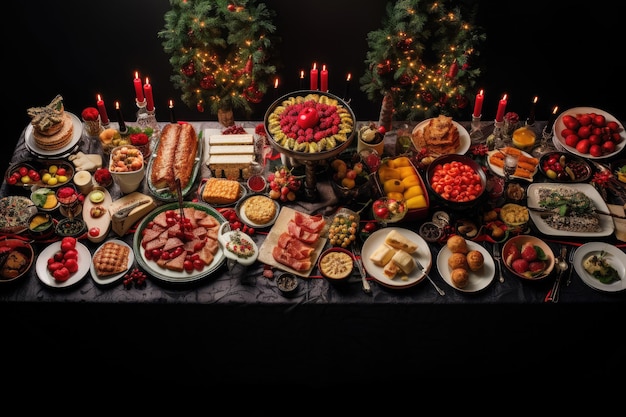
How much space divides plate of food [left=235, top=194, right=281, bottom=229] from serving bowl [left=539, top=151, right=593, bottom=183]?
7.60 ft

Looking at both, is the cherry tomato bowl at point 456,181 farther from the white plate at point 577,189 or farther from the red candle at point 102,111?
the red candle at point 102,111

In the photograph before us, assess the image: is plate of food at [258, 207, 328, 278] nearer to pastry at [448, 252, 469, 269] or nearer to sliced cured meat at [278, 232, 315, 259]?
sliced cured meat at [278, 232, 315, 259]

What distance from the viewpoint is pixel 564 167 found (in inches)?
174

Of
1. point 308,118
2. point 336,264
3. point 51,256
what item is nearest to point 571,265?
point 336,264

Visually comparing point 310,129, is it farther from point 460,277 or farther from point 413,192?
point 460,277

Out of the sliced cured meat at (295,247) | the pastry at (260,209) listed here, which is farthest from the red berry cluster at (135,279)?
the sliced cured meat at (295,247)

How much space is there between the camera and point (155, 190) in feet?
13.8

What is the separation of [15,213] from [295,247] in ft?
7.08

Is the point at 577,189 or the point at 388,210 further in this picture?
the point at 577,189

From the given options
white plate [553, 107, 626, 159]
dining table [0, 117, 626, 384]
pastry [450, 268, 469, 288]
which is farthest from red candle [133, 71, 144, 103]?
white plate [553, 107, 626, 159]

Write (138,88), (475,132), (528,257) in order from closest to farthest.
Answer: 1. (528,257)
2. (138,88)
3. (475,132)

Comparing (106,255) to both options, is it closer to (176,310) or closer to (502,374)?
(176,310)

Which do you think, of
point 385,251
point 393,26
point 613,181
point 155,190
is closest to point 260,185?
point 155,190

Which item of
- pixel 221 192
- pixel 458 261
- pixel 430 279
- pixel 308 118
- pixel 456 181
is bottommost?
pixel 430 279
